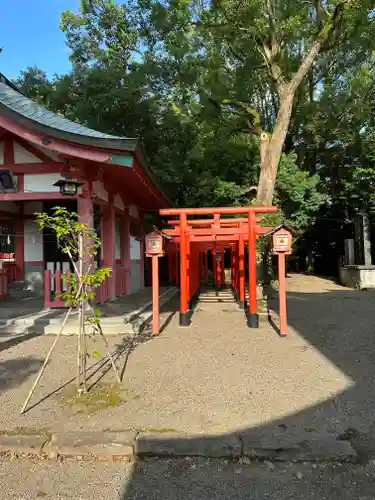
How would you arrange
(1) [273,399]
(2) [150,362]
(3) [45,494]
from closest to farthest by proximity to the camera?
(3) [45,494] → (1) [273,399] → (2) [150,362]

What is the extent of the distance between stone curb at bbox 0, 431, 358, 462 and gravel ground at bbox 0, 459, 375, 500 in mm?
81

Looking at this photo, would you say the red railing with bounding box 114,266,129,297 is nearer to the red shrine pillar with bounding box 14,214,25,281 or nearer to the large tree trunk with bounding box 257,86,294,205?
the red shrine pillar with bounding box 14,214,25,281

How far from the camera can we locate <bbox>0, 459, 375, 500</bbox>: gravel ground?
9.24 feet

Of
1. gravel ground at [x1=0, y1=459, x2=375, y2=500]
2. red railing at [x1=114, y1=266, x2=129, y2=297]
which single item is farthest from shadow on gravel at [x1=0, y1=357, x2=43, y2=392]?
red railing at [x1=114, y1=266, x2=129, y2=297]

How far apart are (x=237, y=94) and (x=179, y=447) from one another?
1746 cm

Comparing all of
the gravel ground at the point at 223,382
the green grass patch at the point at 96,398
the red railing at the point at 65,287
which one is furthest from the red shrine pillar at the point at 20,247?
the green grass patch at the point at 96,398

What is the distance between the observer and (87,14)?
75.1 ft

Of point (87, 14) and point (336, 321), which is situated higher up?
point (87, 14)

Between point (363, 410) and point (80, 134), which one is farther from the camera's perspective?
point (80, 134)

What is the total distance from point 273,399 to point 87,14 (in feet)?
78.2

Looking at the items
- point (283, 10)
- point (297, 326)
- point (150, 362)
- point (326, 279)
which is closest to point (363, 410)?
point (150, 362)

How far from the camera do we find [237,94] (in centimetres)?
1866

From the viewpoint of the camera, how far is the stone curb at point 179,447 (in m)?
3.23

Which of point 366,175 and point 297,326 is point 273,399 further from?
point 366,175
